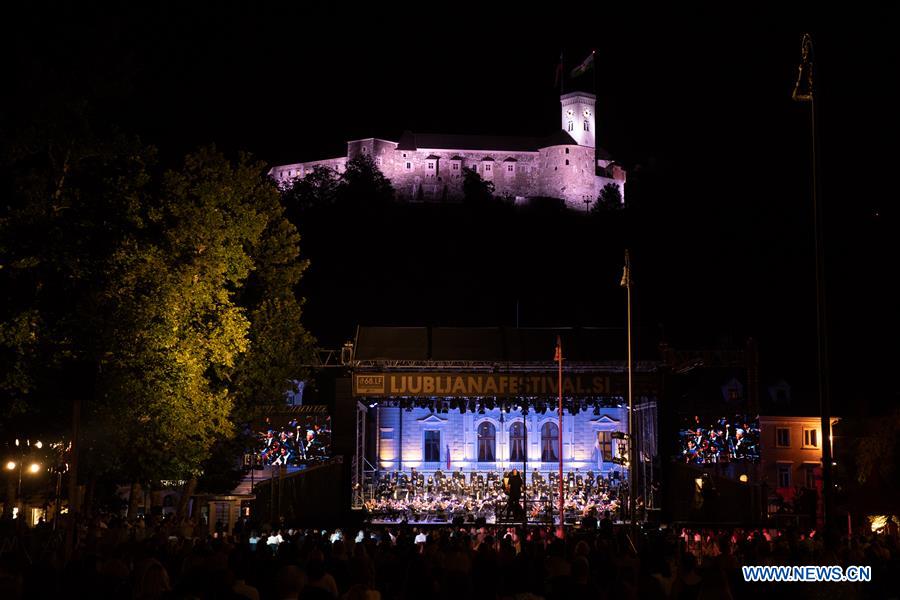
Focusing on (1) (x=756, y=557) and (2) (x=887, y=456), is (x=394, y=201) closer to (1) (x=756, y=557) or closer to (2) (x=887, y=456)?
(2) (x=887, y=456)

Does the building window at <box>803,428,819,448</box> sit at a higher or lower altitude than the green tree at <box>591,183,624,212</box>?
lower

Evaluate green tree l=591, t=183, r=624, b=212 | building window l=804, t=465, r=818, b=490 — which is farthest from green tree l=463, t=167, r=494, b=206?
building window l=804, t=465, r=818, b=490

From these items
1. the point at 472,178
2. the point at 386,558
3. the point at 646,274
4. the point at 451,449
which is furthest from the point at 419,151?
the point at 386,558

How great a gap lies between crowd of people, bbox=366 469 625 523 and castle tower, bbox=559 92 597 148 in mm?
98406

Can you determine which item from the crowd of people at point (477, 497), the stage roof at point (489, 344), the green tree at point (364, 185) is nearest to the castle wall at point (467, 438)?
the crowd of people at point (477, 497)

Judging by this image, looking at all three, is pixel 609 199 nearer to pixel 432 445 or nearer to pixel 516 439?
pixel 516 439

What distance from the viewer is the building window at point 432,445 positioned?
3800 centimetres

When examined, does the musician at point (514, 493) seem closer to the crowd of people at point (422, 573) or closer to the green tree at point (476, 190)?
the crowd of people at point (422, 573)

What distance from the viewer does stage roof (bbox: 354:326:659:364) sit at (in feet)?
94.4

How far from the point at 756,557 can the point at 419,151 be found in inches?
4317

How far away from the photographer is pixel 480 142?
399 feet

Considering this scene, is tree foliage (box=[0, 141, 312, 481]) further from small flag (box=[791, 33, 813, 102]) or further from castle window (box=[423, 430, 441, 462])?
castle window (box=[423, 430, 441, 462])

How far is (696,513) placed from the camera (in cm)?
2542

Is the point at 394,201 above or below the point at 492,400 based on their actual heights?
above
